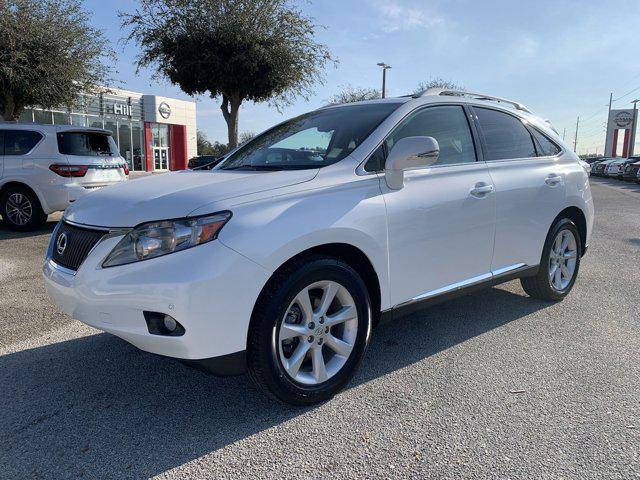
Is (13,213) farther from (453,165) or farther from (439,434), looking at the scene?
(439,434)

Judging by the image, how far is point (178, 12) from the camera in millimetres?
16031

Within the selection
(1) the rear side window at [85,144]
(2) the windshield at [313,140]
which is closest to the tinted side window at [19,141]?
(1) the rear side window at [85,144]

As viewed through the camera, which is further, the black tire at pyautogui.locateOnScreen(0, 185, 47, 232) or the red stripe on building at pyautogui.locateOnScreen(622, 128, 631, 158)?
the red stripe on building at pyautogui.locateOnScreen(622, 128, 631, 158)

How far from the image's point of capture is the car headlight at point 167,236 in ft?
8.11

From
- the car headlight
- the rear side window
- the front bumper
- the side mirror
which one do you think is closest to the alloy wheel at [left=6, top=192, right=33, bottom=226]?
the rear side window

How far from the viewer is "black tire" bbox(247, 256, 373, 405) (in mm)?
2580

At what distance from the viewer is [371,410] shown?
285 cm

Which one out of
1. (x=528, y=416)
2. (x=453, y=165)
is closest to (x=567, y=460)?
(x=528, y=416)

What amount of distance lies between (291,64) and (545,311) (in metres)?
14.1

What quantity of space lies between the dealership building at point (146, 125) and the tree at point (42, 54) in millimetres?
13967

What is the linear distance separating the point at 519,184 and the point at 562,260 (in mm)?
1161

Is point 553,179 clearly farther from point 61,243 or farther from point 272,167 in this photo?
point 61,243

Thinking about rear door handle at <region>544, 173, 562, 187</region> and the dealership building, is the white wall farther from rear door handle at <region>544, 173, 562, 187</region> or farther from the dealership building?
rear door handle at <region>544, 173, 562, 187</region>

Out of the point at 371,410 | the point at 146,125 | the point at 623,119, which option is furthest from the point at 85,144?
the point at 623,119
